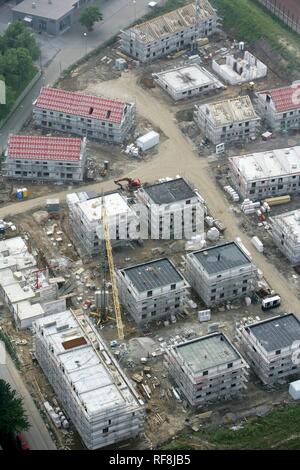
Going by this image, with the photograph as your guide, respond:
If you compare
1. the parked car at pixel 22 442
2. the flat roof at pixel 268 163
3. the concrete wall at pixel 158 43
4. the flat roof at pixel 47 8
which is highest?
the flat roof at pixel 47 8

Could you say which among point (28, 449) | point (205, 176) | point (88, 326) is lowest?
point (28, 449)

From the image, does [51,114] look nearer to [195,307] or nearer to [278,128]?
[278,128]

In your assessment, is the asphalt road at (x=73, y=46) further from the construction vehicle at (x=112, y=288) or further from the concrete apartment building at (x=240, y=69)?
the concrete apartment building at (x=240, y=69)

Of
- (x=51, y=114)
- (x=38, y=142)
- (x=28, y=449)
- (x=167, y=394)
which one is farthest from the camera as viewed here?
(x=51, y=114)

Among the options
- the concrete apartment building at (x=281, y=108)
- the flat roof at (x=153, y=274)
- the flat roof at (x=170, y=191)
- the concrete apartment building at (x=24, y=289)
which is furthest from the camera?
the concrete apartment building at (x=281, y=108)

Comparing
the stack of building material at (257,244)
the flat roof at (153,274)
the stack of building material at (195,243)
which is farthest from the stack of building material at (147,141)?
the flat roof at (153,274)

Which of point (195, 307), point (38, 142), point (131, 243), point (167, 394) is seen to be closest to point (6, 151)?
point (38, 142)

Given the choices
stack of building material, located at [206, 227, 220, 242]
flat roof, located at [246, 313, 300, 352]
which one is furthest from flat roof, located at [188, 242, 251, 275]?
flat roof, located at [246, 313, 300, 352]
